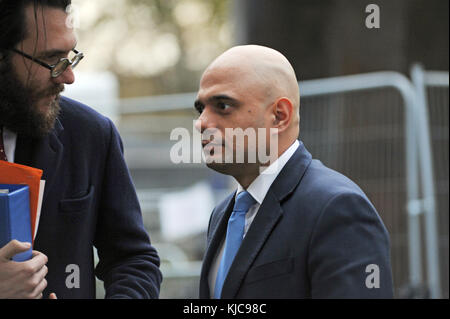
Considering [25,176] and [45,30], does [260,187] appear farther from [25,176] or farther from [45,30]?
[45,30]

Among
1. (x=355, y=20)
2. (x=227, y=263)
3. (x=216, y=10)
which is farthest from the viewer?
(x=216, y=10)

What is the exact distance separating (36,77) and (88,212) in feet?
1.68

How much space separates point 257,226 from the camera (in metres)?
2.15

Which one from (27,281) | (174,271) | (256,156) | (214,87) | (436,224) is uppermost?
(214,87)

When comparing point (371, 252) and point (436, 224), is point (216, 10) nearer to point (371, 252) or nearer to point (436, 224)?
point (436, 224)

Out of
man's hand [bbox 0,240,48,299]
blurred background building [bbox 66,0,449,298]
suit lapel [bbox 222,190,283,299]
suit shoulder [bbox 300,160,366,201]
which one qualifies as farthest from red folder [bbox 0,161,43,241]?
blurred background building [bbox 66,0,449,298]

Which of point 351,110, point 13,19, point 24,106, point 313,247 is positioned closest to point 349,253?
point 313,247

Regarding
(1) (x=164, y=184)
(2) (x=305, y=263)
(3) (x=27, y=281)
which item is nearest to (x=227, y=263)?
(2) (x=305, y=263)

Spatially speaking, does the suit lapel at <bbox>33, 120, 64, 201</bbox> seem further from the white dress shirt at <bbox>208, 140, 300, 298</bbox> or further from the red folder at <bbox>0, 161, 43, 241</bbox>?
the white dress shirt at <bbox>208, 140, 300, 298</bbox>

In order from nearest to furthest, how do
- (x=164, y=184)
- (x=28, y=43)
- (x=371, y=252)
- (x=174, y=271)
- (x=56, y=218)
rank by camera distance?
(x=371, y=252) < (x=28, y=43) < (x=56, y=218) < (x=174, y=271) < (x=164, y=184)

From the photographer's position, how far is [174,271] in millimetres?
7820

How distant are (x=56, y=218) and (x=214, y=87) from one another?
0.85 meters

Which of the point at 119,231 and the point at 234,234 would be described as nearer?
the point at 234,234

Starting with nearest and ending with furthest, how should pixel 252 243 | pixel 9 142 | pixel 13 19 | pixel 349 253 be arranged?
pixel 349 253
pixel 252 243
pixel 13 19
pixel 9 142
